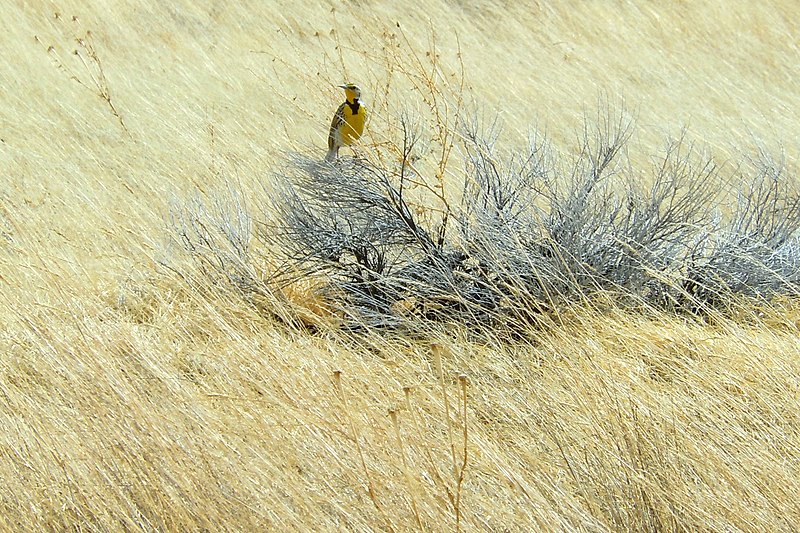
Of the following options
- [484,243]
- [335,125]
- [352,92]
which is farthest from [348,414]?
[352,92]

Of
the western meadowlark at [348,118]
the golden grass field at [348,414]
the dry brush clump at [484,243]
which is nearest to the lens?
the golden grass field at [348,414]

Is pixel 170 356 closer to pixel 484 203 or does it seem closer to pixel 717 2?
pixel 484 203

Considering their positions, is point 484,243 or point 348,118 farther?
point 348,118

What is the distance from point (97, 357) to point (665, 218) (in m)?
3.24

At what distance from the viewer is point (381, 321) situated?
4512 millimetres

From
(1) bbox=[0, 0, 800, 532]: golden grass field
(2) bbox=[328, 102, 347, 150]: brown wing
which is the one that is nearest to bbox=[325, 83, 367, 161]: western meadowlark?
(2) bbox=[328, 102, 347, 150]: brown wing

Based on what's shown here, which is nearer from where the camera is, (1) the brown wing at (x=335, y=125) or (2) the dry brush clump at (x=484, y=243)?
(2) the dry brush clump at (x=484, y=243)

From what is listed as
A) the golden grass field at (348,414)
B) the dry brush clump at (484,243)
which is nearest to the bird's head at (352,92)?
the golden grass field at (348,414)

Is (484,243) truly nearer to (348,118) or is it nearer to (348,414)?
(348,414)

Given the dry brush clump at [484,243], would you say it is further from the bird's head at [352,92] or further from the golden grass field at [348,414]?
the bird's head at [352,92]

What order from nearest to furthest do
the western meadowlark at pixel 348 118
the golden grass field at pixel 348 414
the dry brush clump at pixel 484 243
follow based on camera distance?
the golden grass field at pixel 348 414 → the dry brush clump at pixel 484 243 → the western meadowlark at pixel 348 118

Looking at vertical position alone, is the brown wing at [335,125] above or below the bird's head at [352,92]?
below

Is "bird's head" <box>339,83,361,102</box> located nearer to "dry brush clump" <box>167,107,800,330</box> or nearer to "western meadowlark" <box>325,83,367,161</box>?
"western meadowlark" <box>325,83,367,161</box>

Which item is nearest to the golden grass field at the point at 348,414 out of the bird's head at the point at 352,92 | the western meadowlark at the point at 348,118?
the western meadowlark at the point at 348,118
